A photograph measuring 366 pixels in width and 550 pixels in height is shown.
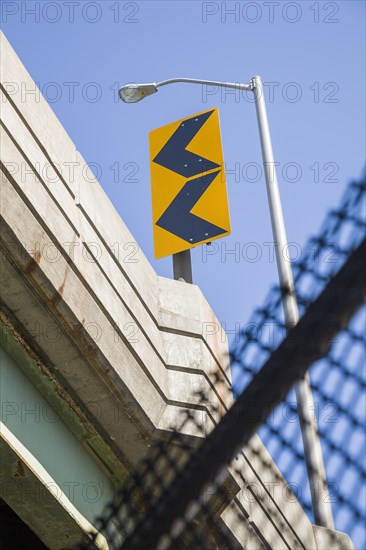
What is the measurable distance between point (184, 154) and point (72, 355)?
13.9ft

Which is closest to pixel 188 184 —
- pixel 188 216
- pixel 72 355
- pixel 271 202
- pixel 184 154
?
pixel 188 216

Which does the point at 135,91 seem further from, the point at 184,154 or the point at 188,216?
the point at 188,216

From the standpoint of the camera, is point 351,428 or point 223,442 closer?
point 223,442

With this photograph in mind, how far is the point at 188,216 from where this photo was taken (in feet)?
31.1

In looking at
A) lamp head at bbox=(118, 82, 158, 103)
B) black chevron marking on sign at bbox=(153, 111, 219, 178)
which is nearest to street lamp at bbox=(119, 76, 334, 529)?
lamp head at bbox=(118, 82, 158, 103)

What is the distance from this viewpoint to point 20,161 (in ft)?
20.5

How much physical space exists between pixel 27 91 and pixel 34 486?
2.86 metres

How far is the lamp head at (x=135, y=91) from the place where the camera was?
546 inches

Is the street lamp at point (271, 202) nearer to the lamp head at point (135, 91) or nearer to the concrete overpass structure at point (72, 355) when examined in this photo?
the lamp head at point (135, 91)

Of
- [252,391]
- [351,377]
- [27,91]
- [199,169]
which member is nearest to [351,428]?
[351,377]

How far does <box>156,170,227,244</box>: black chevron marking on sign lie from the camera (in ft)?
30.6

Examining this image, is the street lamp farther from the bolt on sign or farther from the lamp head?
the bolt on sign

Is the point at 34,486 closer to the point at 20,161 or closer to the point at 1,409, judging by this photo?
the point at 1,409

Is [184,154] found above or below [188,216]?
above
